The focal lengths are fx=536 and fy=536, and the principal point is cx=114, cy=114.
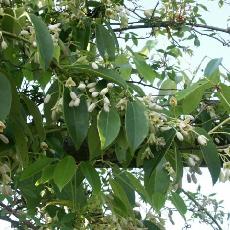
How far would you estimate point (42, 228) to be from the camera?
1.54 metres

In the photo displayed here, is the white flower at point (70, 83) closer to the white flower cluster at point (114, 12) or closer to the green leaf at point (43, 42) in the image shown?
the green leaf at point (43, 42)

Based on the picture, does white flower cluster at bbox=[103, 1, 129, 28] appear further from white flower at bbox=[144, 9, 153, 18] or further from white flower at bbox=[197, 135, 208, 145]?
white flower at bbox=[197, 135, 208, 145]

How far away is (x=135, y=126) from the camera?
36.2 inches

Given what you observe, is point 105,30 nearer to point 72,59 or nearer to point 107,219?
point 72,59

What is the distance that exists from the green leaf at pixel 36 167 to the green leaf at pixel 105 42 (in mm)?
314

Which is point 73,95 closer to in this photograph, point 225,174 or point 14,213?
point 225,174

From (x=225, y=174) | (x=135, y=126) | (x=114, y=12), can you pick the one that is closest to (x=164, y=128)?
(x=135, y=126)

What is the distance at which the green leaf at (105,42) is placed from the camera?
4.60ft

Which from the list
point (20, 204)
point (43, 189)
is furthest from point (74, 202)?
point (20, 204)

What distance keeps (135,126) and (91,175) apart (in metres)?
0.27

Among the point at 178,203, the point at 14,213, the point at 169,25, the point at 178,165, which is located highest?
the point at 178,165

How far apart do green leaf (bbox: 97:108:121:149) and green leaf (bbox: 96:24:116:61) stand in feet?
1.33

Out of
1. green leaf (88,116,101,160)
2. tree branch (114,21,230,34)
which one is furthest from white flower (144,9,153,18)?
green leaf (88,116,101,160)

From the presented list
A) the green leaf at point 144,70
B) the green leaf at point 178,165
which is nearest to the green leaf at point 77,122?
the green leaf at point 178,165
